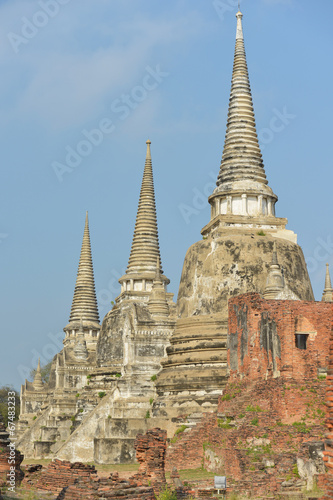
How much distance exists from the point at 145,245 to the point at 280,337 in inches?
923

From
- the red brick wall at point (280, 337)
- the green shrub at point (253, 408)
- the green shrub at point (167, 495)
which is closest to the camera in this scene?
the green shrub at point (167, 495)

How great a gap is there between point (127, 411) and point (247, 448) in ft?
33.8

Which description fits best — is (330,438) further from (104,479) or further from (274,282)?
(274,282)

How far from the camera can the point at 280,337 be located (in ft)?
72.1

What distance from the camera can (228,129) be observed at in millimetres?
34812

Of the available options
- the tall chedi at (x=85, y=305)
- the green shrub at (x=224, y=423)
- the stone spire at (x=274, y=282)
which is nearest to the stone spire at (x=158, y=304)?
the stone spire at (x=274, y=282)

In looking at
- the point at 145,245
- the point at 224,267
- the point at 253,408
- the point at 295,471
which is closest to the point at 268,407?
the point at 253,408

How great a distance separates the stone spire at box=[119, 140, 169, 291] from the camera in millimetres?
44062

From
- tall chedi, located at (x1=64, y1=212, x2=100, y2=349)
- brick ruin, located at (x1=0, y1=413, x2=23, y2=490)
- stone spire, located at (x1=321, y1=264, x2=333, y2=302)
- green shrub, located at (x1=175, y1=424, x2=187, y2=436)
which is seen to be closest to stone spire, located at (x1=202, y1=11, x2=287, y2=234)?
stone spire, located at (x1=321, y1=264, x2=333, y2=302)

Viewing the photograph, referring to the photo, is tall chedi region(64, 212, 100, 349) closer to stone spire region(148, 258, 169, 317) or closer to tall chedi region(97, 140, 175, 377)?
tall chedi region(97, 140, 175, 377)

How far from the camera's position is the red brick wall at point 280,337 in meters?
21.5

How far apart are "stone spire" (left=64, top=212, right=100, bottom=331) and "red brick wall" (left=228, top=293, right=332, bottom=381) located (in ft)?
108

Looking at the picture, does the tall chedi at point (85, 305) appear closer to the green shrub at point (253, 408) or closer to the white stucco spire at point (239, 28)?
the white stucco spire at point (239, 28)

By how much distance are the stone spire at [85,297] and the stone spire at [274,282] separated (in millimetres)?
29833
